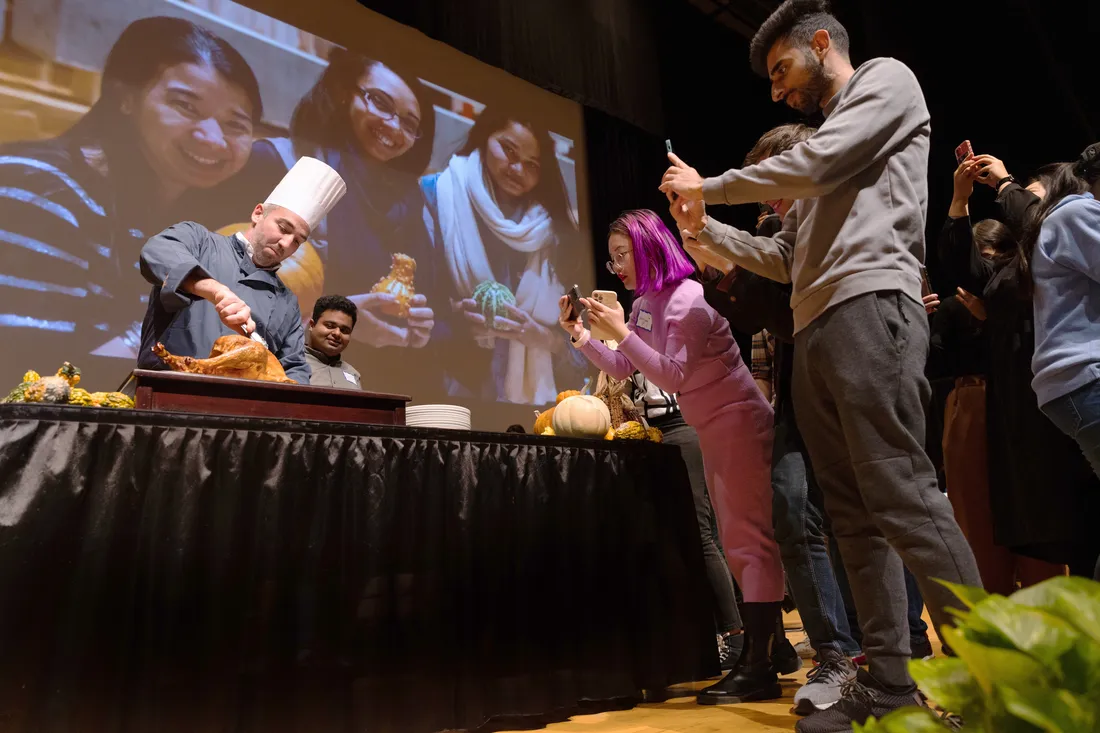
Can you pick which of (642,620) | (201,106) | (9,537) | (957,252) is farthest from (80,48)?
(957,252)

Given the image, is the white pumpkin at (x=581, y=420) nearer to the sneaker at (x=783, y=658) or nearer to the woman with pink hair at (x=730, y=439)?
the woman with pink hair at (x=730, y=439)

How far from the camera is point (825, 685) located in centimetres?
184

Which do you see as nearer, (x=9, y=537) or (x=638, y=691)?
(x=9, y=537)

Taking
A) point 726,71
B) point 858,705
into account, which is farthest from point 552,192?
point 858,705

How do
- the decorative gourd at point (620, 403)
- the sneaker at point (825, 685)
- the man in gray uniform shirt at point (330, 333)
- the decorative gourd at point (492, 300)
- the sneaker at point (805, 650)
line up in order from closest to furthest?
the sneaker at point (825, 685) < the sneaker at point (805, 650) < the decorative gourd at point (620, 403) < the man in gray uniform shirt at point (330, 333) < the decorative gourd at point (492, 300)

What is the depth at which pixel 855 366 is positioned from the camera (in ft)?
4.70

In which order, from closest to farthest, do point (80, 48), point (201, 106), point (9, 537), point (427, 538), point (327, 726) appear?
1. point (9, 537)
2. point (327, 726)
3. point (427, 538)
4. point (80, 48)
5. point (201, 106)

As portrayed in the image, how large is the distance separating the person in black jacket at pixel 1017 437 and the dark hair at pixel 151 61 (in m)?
3.86

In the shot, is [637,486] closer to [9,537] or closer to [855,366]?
[855,366]

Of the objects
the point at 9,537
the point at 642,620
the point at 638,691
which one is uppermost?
the point at 9,537

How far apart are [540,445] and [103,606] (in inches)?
44.6

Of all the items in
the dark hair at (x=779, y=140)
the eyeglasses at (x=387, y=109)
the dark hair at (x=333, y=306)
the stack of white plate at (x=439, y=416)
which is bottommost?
the stack of white plate at (x=439, y=416)

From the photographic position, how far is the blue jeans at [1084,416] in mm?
1391

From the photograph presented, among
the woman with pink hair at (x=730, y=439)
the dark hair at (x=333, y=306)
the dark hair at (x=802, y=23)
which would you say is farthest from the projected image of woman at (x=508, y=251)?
the dark hair at (x=802, y=23)
